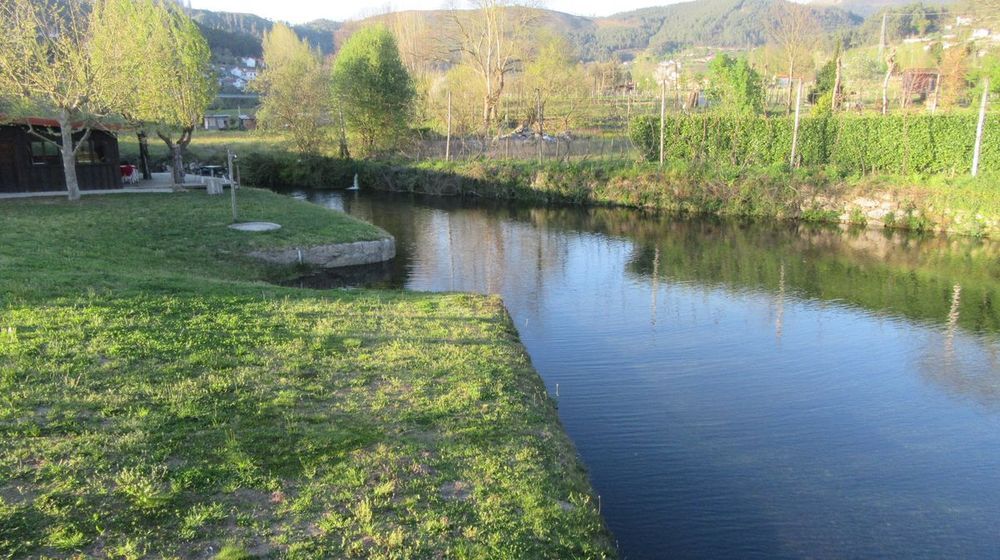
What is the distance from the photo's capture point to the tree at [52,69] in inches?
789

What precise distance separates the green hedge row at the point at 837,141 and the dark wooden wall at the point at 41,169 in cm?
2291

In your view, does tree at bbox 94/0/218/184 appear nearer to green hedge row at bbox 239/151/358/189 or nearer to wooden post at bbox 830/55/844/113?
green hedge row at bbox 239/151/358/189

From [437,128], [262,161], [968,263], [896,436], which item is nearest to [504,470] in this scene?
[896,436]

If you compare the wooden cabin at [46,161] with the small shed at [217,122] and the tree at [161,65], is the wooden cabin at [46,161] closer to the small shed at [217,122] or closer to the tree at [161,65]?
the tree at [161,65]

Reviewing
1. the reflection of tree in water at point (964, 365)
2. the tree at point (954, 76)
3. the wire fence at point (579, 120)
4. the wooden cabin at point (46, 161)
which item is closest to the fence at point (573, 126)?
the wire fence at point (579, 120)

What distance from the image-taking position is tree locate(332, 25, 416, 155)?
4122 centimetres

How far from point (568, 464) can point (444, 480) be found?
64.3 inches

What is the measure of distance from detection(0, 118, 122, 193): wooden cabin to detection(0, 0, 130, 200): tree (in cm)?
219

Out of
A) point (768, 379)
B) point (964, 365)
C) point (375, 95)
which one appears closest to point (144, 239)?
point (768, 379)

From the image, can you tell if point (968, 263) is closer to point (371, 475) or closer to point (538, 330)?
point (538, 330)

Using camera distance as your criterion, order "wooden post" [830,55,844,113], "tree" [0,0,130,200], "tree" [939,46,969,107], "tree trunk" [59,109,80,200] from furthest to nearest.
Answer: "wooden post" [830,55,844,113], "tree" [939,46,969,107], "tree trunk" [59,109,80,200], "tree" [0,0,130,200]

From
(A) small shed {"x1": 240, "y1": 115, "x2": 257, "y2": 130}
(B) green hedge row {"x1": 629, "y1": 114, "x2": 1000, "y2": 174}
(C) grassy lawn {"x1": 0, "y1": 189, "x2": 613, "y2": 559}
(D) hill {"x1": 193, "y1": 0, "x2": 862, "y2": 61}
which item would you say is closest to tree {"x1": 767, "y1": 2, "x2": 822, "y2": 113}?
(B) green hedge row {"x1": 629, "y1": 114, "x2": 1000, "y2": 174}

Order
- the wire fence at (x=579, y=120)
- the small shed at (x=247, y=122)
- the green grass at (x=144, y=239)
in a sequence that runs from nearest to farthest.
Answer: the green grass at (x=144, y=239)
the wire fence at (x=579, y=120)
the small shed at (x=247, y=122)

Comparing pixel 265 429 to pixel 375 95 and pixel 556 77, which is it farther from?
pixel 556 77
